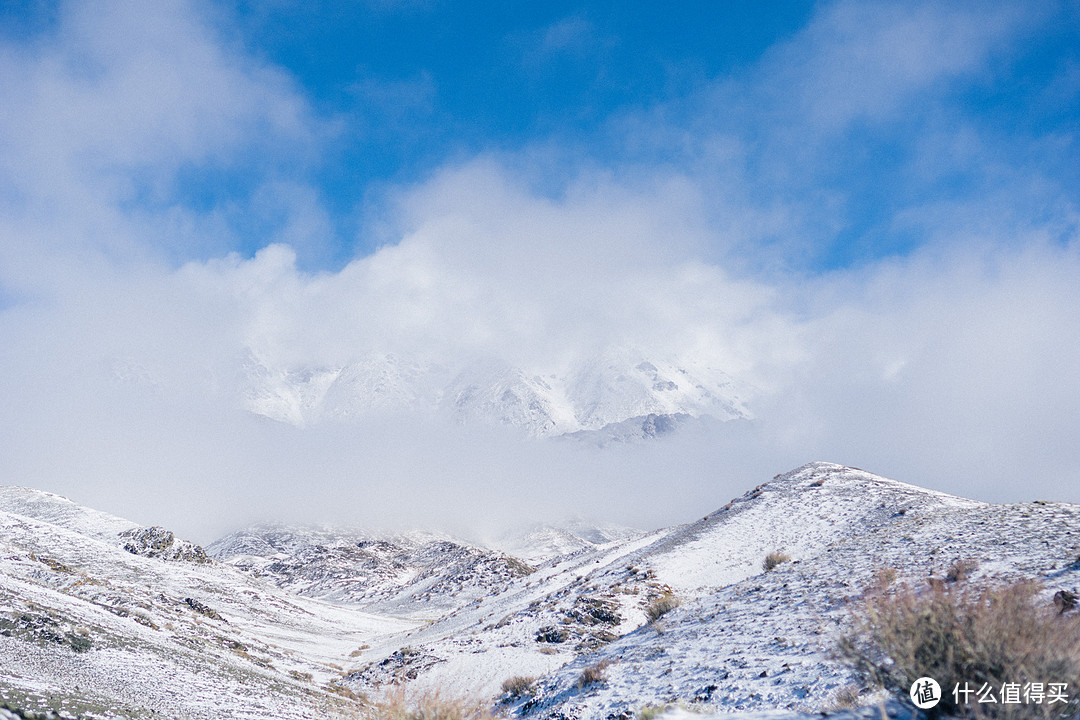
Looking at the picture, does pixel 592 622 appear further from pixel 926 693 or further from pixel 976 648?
pixel 976 648

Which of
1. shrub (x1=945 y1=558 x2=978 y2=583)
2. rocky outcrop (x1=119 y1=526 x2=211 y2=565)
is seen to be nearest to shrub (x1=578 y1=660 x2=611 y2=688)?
shrub (x1=945 y1=558 x2=978 y2=583)

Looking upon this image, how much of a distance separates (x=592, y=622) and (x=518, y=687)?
8757 millimetres

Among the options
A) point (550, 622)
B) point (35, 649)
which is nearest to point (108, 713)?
point (35, 649)

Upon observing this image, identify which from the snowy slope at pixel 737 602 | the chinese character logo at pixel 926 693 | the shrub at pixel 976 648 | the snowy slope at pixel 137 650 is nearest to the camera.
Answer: the shrub at pixel 976 648

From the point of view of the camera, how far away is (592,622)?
2644cm

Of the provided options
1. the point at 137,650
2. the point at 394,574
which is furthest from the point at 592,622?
the point at 394,574

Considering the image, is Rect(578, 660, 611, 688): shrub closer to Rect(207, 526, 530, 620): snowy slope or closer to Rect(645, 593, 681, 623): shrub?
Rect(645, 593, 681, 623): shrub

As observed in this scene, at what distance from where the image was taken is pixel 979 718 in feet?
20.3

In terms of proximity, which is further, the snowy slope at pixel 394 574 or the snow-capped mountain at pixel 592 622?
the snowy slope at pixel 394 574

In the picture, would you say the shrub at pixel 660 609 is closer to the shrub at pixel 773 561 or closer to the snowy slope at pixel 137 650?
the shrub at pixel 773 561

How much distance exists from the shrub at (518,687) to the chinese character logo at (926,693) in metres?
13.3

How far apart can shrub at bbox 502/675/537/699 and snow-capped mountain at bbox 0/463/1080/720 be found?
0.73ft

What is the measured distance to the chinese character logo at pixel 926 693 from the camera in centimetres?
697

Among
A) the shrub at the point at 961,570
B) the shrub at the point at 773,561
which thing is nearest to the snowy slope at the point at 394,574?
the shrub at the point at 773,561
